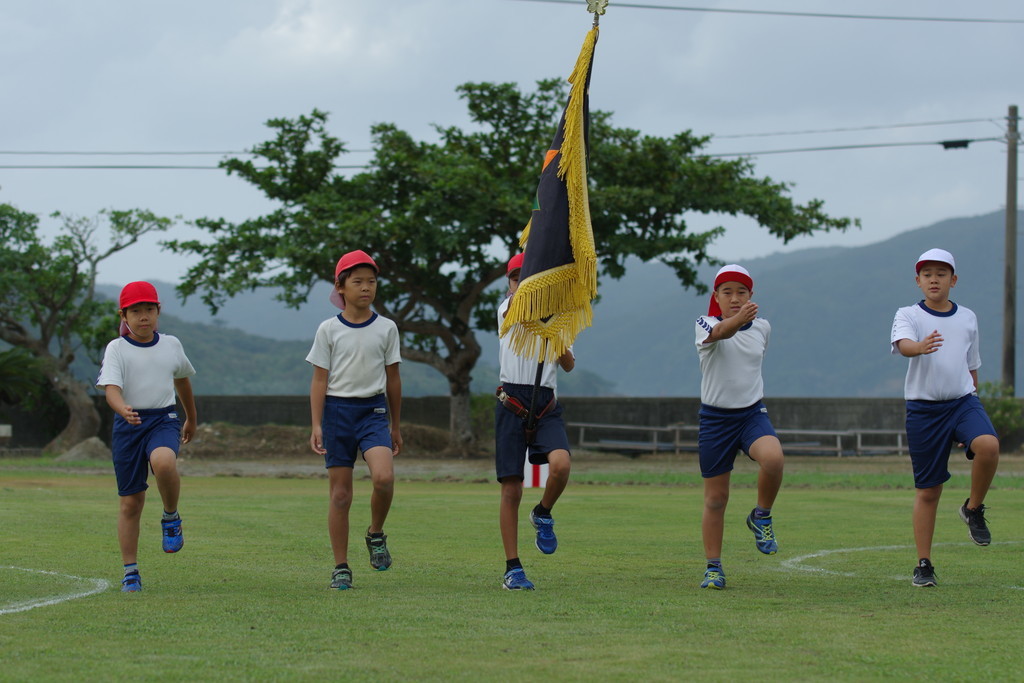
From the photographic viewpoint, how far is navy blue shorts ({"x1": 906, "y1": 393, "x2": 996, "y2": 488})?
27.8 feet

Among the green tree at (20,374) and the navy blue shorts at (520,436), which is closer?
the navy blue shorts at (520,436)

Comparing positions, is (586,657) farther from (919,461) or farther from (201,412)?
(201,412)

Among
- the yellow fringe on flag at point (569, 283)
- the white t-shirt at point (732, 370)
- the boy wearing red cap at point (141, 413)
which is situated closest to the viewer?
the boy wearing red cap at point (141, 413)

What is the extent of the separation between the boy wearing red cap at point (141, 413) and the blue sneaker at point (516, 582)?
83.2 inches

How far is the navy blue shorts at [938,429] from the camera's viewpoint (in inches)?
334

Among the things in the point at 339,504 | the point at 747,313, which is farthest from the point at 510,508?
the point at 747,313

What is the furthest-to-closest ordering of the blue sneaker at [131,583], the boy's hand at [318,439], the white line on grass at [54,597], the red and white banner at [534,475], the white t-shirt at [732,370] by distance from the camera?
the red and white banner at [534,475] < the white t-shirt at [732,370] < the boy's hand at [318,439] < the blue sneaker at [131,583] < the white line on grass at [54,597]

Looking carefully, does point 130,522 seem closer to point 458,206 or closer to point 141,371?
point 141,371

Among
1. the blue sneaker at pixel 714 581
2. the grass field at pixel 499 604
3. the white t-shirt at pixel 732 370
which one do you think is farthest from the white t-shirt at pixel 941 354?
the blue sneaker at pixel 714 581

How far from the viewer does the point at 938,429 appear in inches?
337

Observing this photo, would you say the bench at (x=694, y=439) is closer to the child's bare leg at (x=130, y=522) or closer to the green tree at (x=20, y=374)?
the green tree at (x=20, y=374)

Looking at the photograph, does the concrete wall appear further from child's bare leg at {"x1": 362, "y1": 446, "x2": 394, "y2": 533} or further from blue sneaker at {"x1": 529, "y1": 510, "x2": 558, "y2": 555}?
child's bare leg at {"x1": 362, "y1": 446, "x2": 394, "y2": 533}

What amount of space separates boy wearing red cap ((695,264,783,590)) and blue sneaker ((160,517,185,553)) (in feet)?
11.0

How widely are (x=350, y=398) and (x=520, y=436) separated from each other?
112 centimetres
